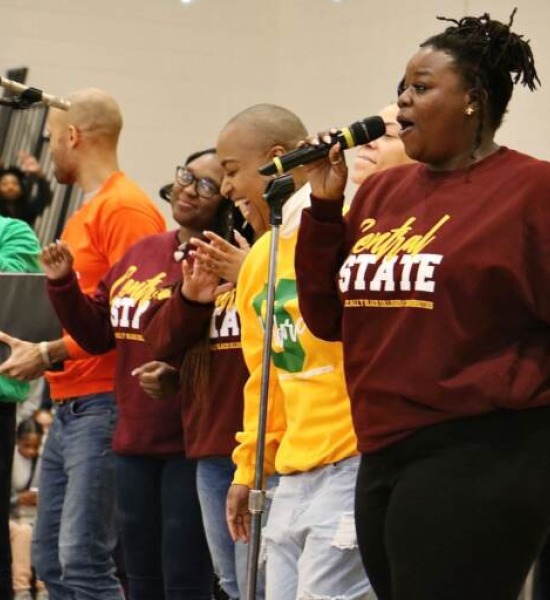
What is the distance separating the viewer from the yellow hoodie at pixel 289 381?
295 cm

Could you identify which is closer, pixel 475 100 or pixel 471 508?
pixel 471 508

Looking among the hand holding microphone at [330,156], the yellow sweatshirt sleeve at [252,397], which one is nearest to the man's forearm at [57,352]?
the yellow sweatshirt sleeve at [252,397]

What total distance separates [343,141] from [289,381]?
0.63 meters

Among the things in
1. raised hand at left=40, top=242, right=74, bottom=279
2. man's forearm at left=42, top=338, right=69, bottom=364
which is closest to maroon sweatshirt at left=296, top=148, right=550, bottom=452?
raised hand at left=40, top=242, right=74, bottom=279

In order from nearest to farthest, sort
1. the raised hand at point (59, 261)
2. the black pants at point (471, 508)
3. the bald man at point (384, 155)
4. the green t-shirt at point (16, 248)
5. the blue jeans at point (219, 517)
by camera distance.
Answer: the black pants at point (471, 508), the bald man at point (384, 155), the blue jeans at point (219, 517), the raised hand at point (59, 261), the green t-shirt at point (16, 248)

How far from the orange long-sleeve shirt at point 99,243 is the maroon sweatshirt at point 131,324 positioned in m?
0.12

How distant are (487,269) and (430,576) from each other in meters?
0.53

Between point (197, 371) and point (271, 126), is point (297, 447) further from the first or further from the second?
point (271, 126)

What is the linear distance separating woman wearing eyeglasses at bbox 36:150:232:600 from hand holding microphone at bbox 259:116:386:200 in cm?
115

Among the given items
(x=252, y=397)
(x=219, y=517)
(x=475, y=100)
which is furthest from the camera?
(x=219, y=517)

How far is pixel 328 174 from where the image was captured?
8.90 feet

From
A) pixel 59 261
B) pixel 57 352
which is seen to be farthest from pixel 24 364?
pixel 59 261

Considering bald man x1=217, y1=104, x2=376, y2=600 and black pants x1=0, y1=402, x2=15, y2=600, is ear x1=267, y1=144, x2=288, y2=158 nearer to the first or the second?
bald man x1=217, y1=104, x2=376, y2=600

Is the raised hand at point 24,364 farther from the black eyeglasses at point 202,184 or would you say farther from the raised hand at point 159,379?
the black eyeglasses at point 202,184
